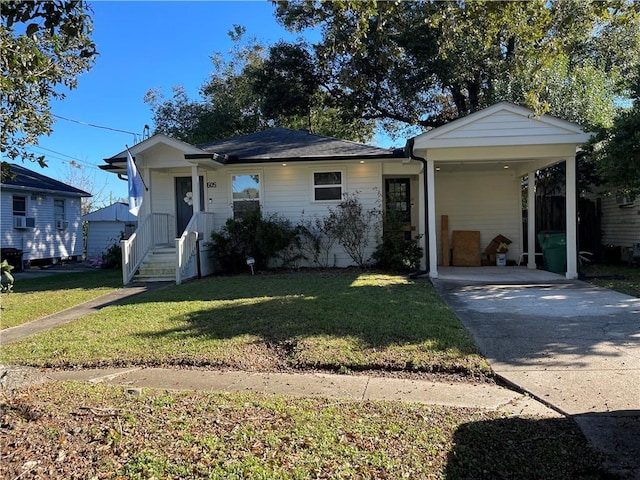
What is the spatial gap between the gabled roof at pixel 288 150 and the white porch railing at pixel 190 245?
1750 millimetres

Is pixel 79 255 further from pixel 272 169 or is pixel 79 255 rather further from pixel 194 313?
pixel 194 313

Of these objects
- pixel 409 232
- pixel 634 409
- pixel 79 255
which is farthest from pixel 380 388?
pixel 79 255

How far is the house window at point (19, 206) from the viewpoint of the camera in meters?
20.1

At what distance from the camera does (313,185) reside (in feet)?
44.6

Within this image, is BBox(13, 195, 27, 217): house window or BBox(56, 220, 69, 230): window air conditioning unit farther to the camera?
BBox(56, 220, 69, 230): window air conditioning unit

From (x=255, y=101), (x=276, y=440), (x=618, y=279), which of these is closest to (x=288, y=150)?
(x=618, y=279)

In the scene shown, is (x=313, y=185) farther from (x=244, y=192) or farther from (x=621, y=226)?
(x=621, y=226)

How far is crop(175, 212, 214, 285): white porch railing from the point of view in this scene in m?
11.2

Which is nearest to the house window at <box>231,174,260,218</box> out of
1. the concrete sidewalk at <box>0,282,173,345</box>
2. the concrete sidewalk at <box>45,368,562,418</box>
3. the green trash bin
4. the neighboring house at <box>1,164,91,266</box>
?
the concrete sidewalk at <box>0,282,173,345</box>

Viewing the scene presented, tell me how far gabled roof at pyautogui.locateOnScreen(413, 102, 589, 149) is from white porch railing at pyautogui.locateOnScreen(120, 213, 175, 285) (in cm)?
765

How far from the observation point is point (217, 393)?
410 cm

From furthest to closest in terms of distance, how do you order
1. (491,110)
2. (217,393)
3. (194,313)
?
1. (491,110)
2. (194,313)
3. (217,393)

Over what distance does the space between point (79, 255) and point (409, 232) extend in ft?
61.3

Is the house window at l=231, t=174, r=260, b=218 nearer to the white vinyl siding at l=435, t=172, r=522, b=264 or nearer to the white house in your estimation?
the white vinyl siding at l=435, t=172, r=522, b=264
